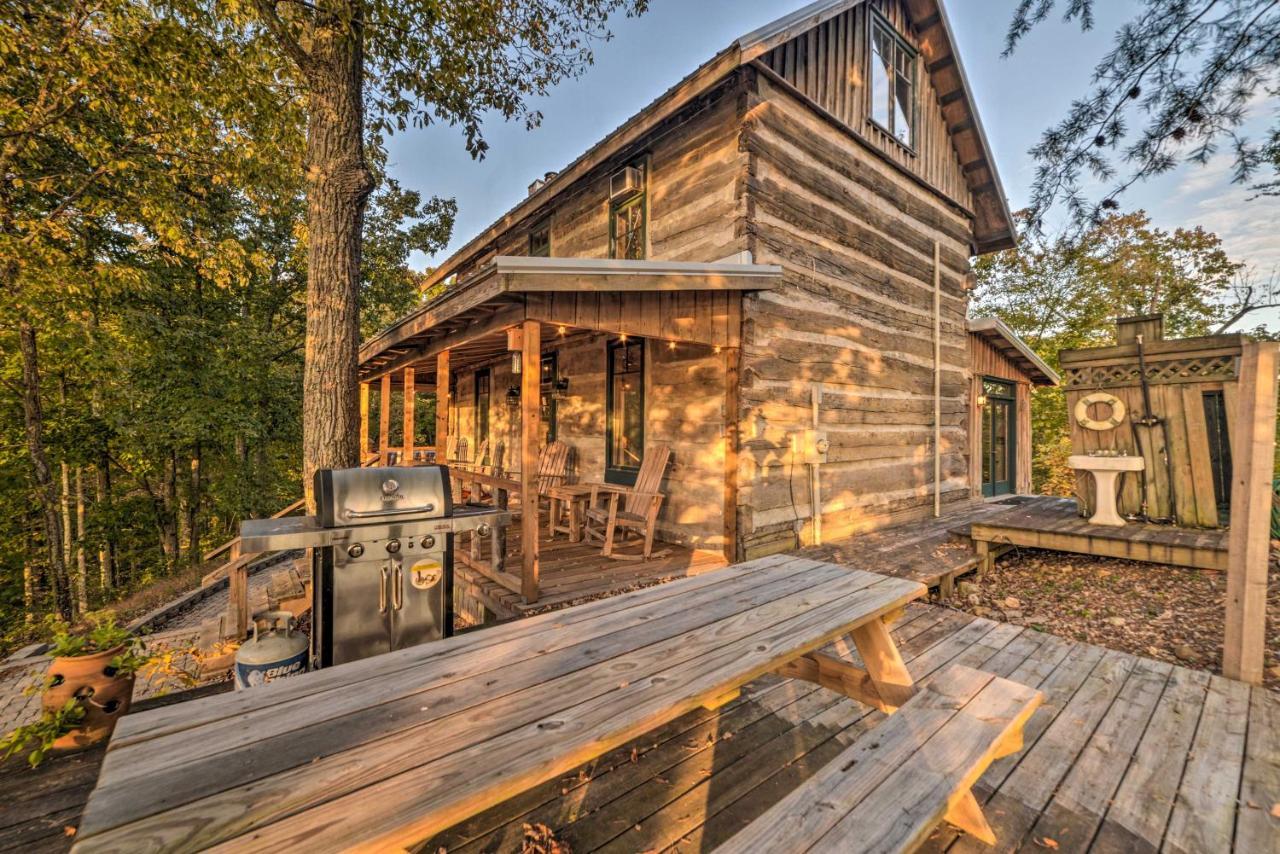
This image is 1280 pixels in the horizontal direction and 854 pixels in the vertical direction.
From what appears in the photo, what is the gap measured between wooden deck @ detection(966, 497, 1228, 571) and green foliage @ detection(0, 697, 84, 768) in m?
6.82

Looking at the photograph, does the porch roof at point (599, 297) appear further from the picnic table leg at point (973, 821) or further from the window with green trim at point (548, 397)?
the picnic table leg at point (973, 821)

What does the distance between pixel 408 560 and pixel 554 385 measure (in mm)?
5576

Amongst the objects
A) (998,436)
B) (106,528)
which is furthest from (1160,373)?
(106,528)

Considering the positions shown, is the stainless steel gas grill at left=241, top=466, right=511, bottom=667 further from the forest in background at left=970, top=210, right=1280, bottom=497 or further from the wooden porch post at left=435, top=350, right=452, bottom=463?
the forest in background at left=970, top=210, right=1280, bottom=497

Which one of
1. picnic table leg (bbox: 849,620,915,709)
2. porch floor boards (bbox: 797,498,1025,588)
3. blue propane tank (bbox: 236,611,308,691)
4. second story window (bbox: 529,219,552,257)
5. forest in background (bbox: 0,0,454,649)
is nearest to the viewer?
picnic table leg (bbox: 849,620,915,709)

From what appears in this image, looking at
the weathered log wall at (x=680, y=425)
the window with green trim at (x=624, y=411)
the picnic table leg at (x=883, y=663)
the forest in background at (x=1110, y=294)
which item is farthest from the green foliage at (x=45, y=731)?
the forest in background at (x=1110, y=294)

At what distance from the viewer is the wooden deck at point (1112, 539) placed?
14.1 feet

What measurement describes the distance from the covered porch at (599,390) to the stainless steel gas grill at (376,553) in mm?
1082

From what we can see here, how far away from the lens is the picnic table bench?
857 mm

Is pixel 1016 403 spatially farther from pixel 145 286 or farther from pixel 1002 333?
pixel 145 286

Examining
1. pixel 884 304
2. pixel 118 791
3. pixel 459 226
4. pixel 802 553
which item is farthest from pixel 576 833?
pixel 459 226

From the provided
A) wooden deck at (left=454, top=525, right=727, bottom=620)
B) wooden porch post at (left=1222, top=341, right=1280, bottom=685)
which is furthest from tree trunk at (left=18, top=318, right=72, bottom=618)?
wooden porch post at (left=1222, top=341, right=1280, bottom=685)

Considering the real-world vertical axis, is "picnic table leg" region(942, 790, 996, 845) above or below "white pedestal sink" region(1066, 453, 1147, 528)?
below

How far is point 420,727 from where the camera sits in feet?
3.75
